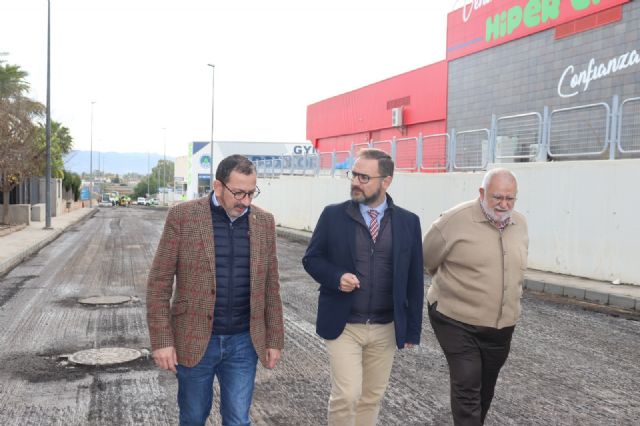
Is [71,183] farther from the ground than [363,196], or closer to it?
closer to it

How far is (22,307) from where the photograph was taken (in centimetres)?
928

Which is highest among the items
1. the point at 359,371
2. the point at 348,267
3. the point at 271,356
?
the point at 348,267

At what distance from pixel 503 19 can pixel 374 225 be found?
20518mm

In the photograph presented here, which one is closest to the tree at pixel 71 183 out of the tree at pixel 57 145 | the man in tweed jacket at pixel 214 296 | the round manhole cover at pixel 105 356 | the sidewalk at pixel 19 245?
the tree at pixel 57 145

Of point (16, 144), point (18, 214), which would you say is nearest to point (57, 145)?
point (18, 214)

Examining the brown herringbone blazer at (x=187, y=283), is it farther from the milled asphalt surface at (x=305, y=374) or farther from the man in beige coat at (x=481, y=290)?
the milled asphalt surface at (x=305, y=374)

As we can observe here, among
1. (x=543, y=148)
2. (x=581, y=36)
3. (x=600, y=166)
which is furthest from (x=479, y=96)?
(x=600, y=166)

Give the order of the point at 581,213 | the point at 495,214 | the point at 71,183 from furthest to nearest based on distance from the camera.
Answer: the point at 71,183 → the point at 581,213 → the point at 495,214

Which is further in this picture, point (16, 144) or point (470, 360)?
point (16, 144)

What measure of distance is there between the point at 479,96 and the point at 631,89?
708 cm

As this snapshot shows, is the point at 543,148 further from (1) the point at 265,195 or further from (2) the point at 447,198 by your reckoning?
(1) the point at 265,195

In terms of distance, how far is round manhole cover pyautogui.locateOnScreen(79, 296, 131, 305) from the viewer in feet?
31.1

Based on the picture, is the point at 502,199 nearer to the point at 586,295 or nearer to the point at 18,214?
the point at 586,295

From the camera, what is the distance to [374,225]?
12.3ft
